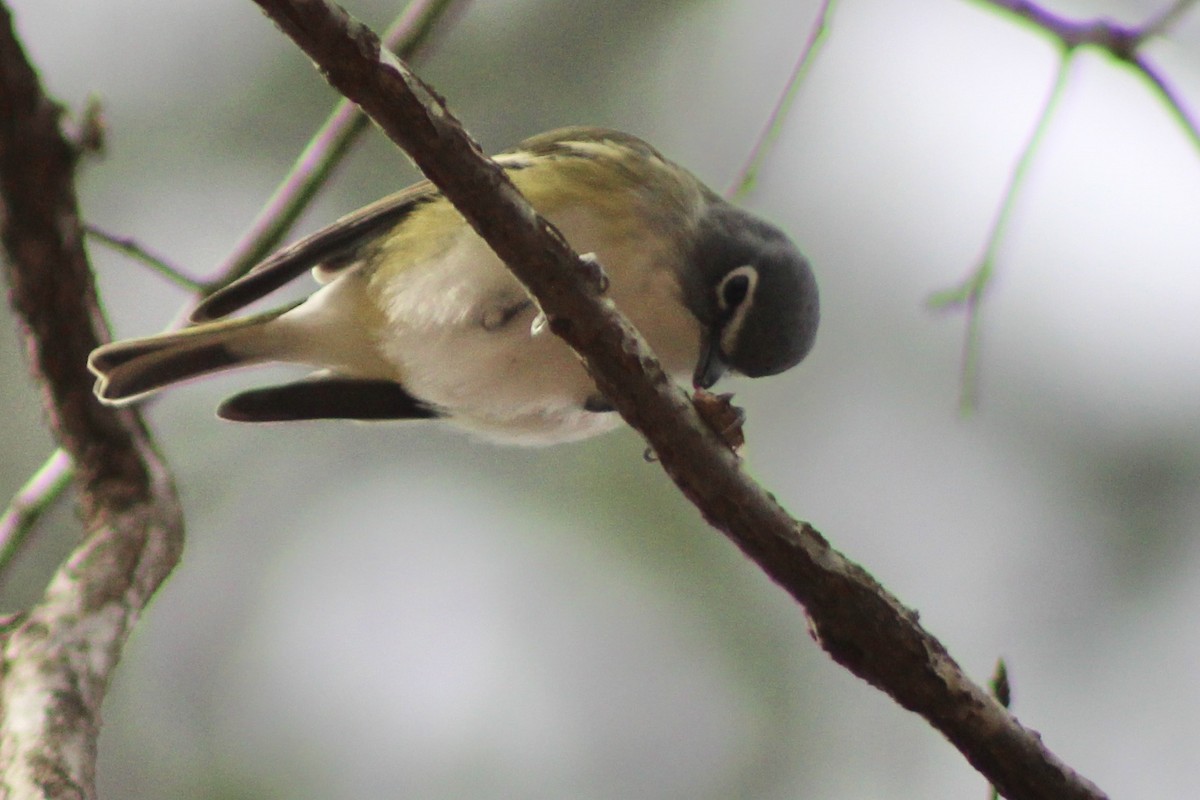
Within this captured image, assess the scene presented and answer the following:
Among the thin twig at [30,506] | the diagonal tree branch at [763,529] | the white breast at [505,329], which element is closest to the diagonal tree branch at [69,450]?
the thin twig at [30,506]

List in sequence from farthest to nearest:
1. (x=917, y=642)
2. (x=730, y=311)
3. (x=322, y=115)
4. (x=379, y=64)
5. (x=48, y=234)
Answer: (x=322, y=115) → (x=730, y=311) → (x=48, y=234) → (x=917, y=642) → (x=379, y=64)

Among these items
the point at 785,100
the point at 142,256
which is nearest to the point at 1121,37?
the point at 785,100

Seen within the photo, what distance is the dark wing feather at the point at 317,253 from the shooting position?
282 cm

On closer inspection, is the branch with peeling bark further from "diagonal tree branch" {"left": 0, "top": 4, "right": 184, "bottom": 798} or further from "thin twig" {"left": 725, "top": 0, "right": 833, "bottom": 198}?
"thin twig" {"left": 725, "top": 0, "right": 833, "bottom": 198}

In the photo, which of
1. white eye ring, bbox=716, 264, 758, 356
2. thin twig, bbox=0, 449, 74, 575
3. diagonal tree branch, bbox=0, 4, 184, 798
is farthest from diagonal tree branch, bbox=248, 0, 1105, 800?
thin twig, bbox=0, 449, 74, 575

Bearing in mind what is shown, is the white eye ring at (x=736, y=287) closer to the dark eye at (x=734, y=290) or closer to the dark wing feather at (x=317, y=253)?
the dark eye at (x=734, y=290)

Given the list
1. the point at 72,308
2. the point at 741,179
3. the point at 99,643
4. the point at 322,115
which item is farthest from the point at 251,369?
the point at 322,115

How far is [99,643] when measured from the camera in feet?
7.39

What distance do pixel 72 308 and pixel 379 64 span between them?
1445 mm

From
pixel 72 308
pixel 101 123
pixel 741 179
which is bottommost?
pixel 72 308

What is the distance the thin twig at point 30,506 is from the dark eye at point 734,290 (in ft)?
5.42

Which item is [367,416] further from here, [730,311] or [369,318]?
[730,311]

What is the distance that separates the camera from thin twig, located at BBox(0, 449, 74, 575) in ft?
9.46

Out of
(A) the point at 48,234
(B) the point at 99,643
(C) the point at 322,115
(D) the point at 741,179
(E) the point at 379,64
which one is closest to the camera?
(E) the point at 379,64
